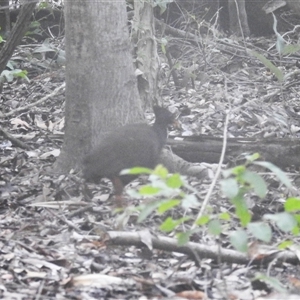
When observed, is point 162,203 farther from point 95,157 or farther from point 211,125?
point 211,125

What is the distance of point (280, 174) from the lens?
3.25m

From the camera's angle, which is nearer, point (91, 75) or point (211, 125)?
point (91, 75)

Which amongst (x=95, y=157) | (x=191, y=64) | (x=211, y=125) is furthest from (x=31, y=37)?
(x=95, y=157)

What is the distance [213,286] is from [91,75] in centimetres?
288

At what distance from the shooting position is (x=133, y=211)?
4273 millimetres

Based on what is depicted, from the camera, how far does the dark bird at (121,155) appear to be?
18.5 ft

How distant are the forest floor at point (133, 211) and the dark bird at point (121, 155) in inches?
8.6

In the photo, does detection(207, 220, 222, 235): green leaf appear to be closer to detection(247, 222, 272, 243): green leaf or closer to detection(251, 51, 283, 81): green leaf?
detection(247, 222, 272, 243): green leaf

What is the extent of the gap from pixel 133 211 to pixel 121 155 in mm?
1443

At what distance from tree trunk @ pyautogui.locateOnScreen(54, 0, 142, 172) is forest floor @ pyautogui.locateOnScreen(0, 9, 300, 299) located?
40 cm

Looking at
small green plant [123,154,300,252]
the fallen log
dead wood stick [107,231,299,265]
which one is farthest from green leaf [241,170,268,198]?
the fallen log

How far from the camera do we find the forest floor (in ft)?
12.9

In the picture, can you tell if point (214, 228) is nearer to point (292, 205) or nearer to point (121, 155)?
point (292, 205)

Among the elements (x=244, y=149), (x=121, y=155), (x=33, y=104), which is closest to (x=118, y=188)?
(x=121, y=155)
